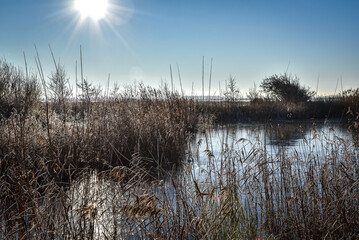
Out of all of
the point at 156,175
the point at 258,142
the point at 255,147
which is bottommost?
the point at 156,175

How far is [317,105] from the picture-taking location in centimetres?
1716

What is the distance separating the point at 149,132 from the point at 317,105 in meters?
14.3

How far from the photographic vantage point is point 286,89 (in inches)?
872

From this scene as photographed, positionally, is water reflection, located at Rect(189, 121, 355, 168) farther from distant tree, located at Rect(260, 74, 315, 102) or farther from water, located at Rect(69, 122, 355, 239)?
distant tree, located at Rect(260, 74, 315, 102)

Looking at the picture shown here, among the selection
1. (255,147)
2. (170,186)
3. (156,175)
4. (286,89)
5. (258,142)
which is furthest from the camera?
(286,89)

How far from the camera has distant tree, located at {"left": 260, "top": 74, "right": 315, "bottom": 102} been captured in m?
21.7

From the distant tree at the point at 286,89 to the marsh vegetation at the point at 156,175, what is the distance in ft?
19.3

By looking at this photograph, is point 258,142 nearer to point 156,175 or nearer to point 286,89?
point 156,175

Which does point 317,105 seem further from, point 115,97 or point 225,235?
point 225,235

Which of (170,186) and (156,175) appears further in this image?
(156,175)

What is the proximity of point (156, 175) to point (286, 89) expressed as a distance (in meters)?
19.4

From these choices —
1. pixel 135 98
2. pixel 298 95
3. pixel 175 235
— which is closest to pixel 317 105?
pixel 298 95

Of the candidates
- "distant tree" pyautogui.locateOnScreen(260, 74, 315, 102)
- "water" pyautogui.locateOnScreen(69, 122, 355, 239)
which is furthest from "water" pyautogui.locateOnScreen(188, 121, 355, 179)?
"distant tree" pyautogui.locateOnScreen(260, 74, 315, 102)

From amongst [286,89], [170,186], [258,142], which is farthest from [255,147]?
[286,89]
